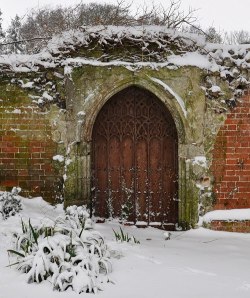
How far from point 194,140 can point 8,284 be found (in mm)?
3496

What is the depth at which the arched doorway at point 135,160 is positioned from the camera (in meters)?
5.83

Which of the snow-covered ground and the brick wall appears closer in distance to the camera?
the snow-covered ground

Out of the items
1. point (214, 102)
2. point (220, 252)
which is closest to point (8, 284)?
point (220, 252)

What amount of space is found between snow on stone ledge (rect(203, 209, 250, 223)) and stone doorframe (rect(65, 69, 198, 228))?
0.65 feet

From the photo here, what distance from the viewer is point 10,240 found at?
3928 millimetres

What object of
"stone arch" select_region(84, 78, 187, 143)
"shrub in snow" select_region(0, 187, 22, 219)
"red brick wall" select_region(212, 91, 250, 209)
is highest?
"stone arch" select_region(84, 78, 187, 143)

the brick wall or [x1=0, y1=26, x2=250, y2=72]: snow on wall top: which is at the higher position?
[x1=0, y1=26, x2=250, y2=72]: snow on wall top

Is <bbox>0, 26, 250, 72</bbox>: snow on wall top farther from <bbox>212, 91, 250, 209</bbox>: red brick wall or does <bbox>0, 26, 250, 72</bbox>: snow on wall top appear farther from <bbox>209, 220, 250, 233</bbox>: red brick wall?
<bbox>209, 220, 250, 233</bbox>: red brick wall

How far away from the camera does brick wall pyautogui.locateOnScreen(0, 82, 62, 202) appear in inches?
221

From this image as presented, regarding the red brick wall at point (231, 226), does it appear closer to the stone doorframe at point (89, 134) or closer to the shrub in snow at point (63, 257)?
the stone doorframe at point (89, 134)

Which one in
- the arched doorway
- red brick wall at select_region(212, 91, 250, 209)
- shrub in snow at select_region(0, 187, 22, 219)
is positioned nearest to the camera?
shrub in snow at select_region(0, 187, 22, 219)

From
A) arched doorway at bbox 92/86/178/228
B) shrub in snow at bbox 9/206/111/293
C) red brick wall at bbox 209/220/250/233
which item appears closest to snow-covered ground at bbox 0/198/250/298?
shrub in snow at bbox 9/206/111/293

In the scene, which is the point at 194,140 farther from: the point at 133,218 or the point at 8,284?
the point at 8,284

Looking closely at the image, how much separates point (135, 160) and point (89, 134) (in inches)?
33.8
